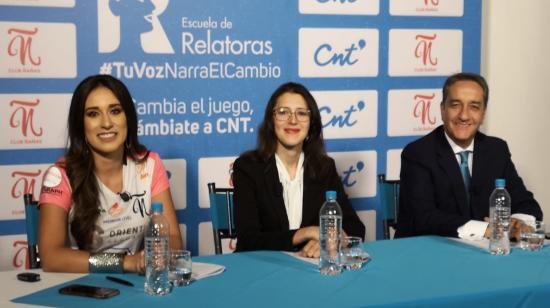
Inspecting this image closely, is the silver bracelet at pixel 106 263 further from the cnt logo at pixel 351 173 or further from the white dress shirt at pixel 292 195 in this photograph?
the cnt logo at pixel 351 173

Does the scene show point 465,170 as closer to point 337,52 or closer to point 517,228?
point 517,228

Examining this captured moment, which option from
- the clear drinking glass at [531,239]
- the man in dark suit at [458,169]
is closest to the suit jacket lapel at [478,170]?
the man in dark suit at [458,169]

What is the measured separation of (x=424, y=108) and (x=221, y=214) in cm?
166

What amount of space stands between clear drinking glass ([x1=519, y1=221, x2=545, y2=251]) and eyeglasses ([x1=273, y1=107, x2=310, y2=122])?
0.96 meters

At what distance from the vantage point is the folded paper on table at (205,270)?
2.28m

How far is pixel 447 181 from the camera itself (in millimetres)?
3164

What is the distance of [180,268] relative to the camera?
7.34 ft

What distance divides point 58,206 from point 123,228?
0.90ft

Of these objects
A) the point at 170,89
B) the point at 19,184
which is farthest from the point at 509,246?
the point at 19,184

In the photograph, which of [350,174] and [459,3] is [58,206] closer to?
[350,174]

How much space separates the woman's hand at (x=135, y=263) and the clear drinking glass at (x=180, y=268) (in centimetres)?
10

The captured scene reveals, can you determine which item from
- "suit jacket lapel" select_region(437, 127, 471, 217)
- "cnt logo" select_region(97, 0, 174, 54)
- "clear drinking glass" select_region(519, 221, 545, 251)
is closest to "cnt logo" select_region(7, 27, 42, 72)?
"cnt logo" select_region(97, 0, 174, 54)

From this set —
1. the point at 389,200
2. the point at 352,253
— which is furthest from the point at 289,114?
the point at 352,253

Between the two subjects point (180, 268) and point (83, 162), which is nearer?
point (180, 268)
